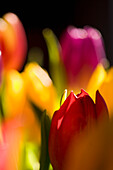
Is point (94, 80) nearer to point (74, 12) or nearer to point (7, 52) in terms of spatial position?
point (7, 52)

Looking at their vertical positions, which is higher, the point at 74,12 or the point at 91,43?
the point at 91,43

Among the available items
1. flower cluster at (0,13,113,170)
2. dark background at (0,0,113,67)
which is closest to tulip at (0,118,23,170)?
flower cluster at (0,13,113,170)

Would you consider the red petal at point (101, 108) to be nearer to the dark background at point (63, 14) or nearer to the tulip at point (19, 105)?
the tulip at point (19, 105)

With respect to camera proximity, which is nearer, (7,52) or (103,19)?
(7,52)

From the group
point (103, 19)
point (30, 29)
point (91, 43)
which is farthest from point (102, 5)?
point (91, 43)

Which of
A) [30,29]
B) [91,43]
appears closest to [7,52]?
[91,43]

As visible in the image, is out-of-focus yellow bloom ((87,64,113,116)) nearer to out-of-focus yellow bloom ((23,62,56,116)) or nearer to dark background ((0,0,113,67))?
out-of-focus yellow bloom ((23,62,56,116))
